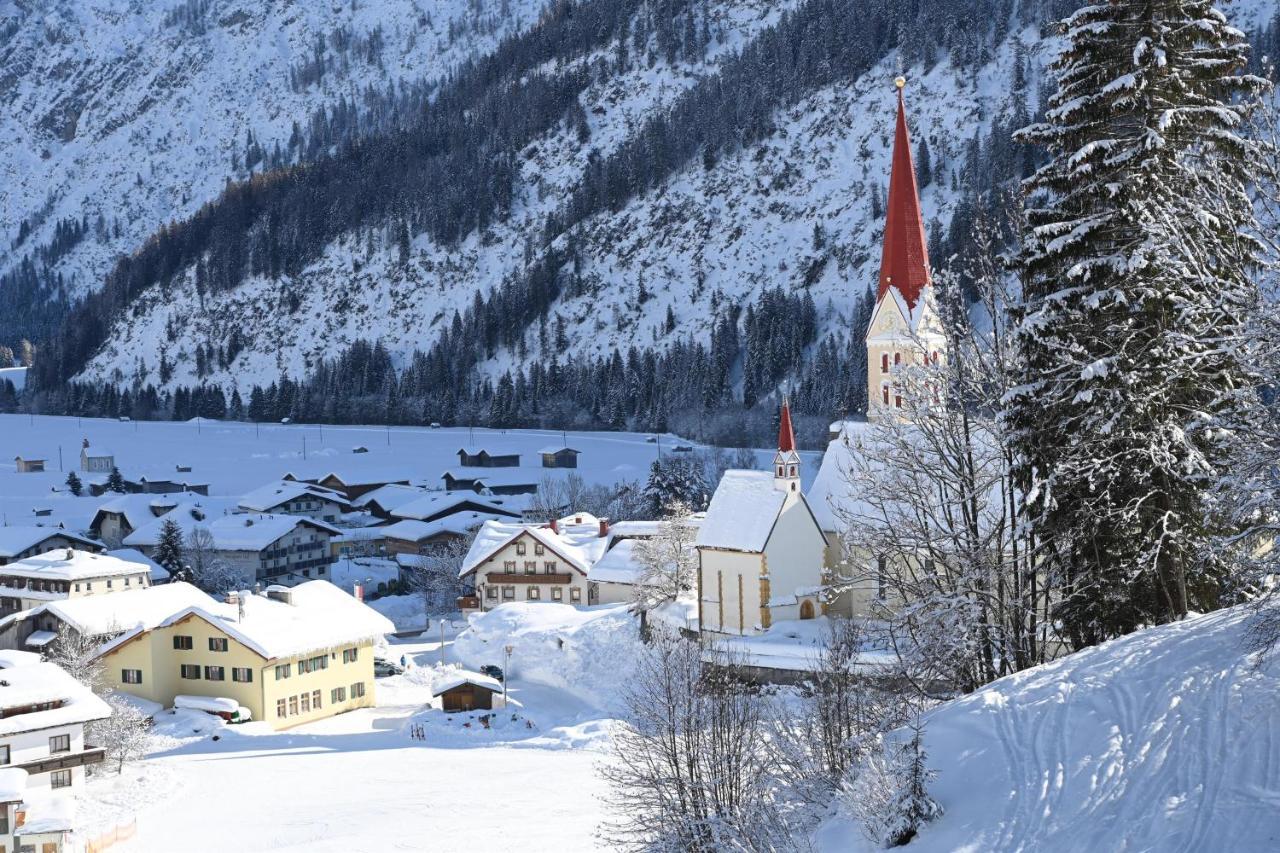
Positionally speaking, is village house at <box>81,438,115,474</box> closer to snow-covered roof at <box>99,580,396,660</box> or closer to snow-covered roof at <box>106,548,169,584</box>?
snow-covered roof at <box>106,548,169,584</box>

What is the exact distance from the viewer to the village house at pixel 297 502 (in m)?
93.8

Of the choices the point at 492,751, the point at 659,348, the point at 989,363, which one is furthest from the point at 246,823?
the point at 659,348

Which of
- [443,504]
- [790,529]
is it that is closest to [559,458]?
[443,504]

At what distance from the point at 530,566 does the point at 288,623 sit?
62.8 feet

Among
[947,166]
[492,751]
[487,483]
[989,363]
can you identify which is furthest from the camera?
[947,166]

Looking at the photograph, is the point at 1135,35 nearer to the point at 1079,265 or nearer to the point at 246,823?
the point at 1079,265

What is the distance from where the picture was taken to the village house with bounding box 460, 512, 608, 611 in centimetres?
6525

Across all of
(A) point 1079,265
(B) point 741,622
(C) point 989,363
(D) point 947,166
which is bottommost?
(B) point 741,622

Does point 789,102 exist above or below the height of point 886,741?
above

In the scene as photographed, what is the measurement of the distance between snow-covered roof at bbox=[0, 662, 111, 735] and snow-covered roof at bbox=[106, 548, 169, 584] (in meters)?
32.4

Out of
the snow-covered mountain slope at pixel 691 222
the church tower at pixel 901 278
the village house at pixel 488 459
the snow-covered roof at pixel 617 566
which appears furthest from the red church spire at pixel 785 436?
the snow-covered mountain slope at pixel 691 222

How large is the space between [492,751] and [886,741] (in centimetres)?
2620

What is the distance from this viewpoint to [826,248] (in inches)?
5984

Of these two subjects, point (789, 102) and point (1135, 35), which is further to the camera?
point (789, 102)
